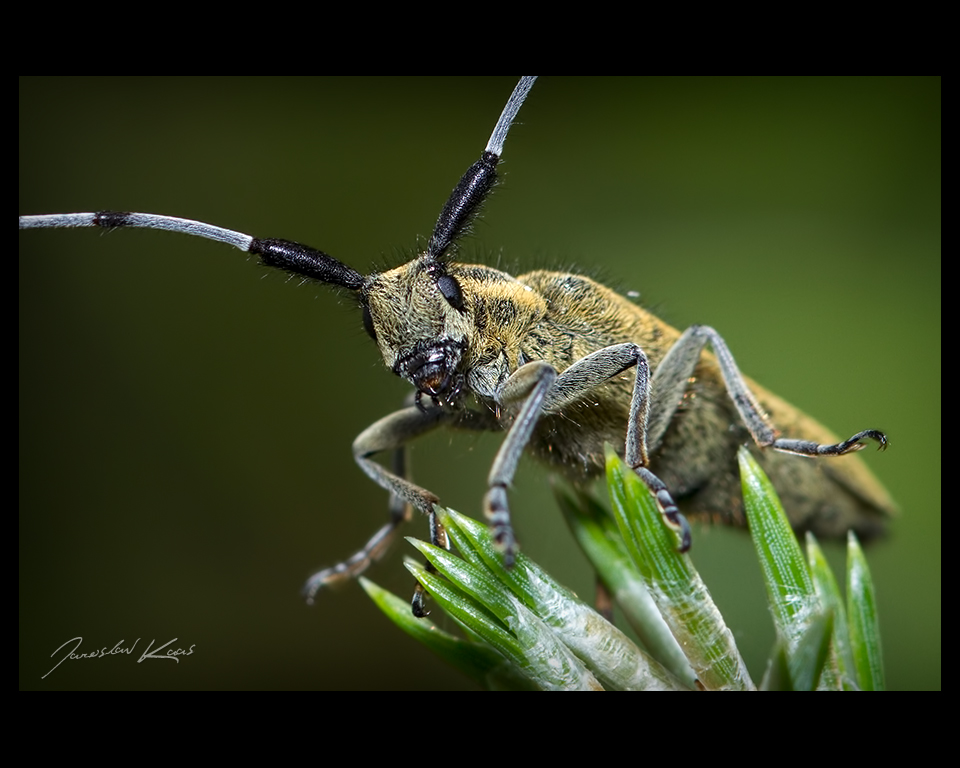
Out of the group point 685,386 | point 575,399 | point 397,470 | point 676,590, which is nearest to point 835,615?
point 676,590

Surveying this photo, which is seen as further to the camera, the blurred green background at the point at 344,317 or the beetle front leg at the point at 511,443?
the blurred green background at the point at 344,317

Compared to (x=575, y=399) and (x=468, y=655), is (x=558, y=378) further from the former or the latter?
(x=468, y=655)

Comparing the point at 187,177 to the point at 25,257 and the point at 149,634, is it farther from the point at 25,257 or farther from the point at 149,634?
the point at 149,634

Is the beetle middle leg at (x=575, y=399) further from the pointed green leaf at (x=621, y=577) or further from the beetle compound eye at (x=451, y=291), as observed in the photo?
the beetle compound eye at (x=451, y=291)

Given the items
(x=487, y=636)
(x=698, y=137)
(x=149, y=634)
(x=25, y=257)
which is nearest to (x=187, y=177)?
(x=25, y=257)
